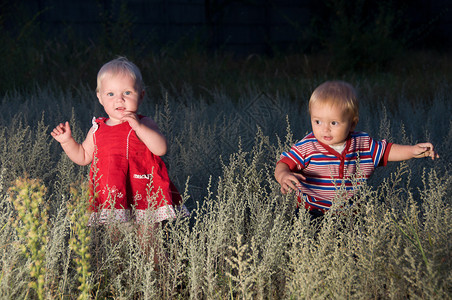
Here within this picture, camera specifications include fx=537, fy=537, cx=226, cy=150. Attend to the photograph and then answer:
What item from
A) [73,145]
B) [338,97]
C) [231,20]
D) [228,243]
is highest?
[231,20]

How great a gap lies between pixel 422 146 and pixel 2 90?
5.45 meters

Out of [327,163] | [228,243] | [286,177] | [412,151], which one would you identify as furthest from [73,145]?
[412,151]

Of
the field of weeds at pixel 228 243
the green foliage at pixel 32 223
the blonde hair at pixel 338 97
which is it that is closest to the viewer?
the green foliage at pixel 32 223

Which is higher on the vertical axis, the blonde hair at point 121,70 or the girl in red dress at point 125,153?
the blonde hair at point 121,70

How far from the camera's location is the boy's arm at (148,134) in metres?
2.44

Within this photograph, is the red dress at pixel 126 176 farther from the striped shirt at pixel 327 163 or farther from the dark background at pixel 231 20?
the dark background at pixel 231 20

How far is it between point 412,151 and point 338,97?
46 centimetres

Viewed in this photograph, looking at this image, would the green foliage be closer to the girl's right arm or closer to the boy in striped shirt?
the girl's right arm

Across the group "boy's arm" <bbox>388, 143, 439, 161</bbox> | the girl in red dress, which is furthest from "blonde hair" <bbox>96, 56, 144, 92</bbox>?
"boy's arm" <bbox>388, 143, 439, 161</bbox>

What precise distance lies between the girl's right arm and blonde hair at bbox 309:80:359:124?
1138 millimetres

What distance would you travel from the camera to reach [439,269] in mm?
1941

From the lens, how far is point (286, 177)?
8.02 feet

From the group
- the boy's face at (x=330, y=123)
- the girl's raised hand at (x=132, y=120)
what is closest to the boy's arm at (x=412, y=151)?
the boy's face at (x=330, y=123)

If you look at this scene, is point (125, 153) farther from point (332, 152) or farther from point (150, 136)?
point (332, 152)
